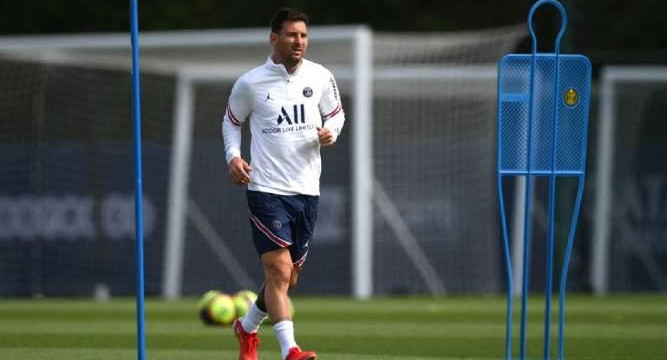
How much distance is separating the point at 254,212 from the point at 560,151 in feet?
6.36

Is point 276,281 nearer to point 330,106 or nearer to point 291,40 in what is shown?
point 330,106

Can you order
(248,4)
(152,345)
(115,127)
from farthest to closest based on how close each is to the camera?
(248,4)
(115,127)
(152,345)

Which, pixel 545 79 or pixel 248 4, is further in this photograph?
pixel 248 4

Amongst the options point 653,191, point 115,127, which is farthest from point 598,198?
point 115,127

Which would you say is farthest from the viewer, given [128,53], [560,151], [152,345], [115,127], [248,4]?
[248,4]

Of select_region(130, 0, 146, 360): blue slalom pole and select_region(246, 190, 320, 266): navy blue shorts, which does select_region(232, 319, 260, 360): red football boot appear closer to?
select_region(246, 190, 320, 266): navy blue shorts

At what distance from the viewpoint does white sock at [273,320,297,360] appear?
30.0 ft

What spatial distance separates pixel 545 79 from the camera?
31.7 ft

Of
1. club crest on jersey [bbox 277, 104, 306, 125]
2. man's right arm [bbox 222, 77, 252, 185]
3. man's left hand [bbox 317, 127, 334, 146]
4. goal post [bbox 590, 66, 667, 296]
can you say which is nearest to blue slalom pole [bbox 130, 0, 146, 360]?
man's right arm [bbox 222, 77, 252, 185]

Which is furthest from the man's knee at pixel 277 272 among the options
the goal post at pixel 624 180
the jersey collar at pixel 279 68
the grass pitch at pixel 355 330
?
the goal post at pixel 624 180

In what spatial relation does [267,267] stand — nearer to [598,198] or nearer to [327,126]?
[327,126]

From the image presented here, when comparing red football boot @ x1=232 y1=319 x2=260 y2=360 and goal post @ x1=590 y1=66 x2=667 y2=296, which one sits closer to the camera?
red football boot @ x1=232 y1=319 x2=260 y2=360

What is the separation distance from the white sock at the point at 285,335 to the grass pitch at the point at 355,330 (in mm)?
1621

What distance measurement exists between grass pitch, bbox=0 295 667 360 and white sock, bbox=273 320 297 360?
162 cm
